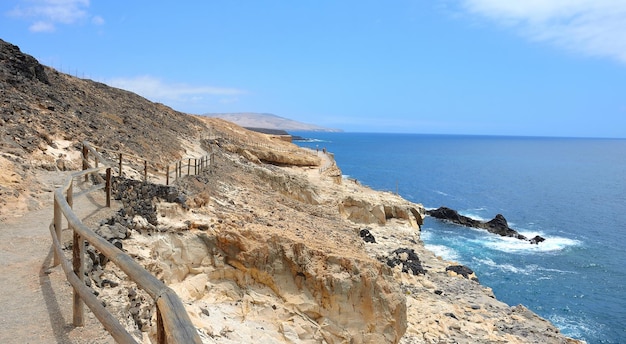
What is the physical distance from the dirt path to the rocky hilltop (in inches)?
18.7

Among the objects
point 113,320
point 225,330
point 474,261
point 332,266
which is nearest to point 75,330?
point 113,320

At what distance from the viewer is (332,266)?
12.4 metres

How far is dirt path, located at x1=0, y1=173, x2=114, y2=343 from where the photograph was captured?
4.75 metres

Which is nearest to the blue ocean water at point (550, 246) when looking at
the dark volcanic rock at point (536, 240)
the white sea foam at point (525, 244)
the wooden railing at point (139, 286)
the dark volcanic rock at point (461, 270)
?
the white sea foam at point (525, 244)

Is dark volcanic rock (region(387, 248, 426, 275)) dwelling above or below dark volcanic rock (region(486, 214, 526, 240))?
above

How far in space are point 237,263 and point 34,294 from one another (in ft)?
21.7

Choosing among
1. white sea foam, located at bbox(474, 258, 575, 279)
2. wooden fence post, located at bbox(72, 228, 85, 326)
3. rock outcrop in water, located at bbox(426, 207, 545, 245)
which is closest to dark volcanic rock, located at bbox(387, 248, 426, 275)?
white sea foam, located at bbox(474, 258, 575, 279)

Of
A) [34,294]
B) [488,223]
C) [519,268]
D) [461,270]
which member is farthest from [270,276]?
[488,223]

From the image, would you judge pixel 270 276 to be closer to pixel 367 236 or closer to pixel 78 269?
pixel 78 269

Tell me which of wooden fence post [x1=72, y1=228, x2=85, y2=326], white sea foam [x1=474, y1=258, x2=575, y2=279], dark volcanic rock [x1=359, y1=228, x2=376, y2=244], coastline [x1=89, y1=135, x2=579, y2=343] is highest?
wooden fence post [x1=72, y1=228, x2=85, y2=326]

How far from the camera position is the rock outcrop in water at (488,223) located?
41.2 meters

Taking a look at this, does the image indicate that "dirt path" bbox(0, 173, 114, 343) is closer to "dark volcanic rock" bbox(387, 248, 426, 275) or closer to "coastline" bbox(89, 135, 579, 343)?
"coastline" bbox(89, 135, 579, 343)

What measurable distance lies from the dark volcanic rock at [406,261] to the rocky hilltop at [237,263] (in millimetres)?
157

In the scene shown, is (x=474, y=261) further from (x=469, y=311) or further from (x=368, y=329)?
(x=368, y=329)
